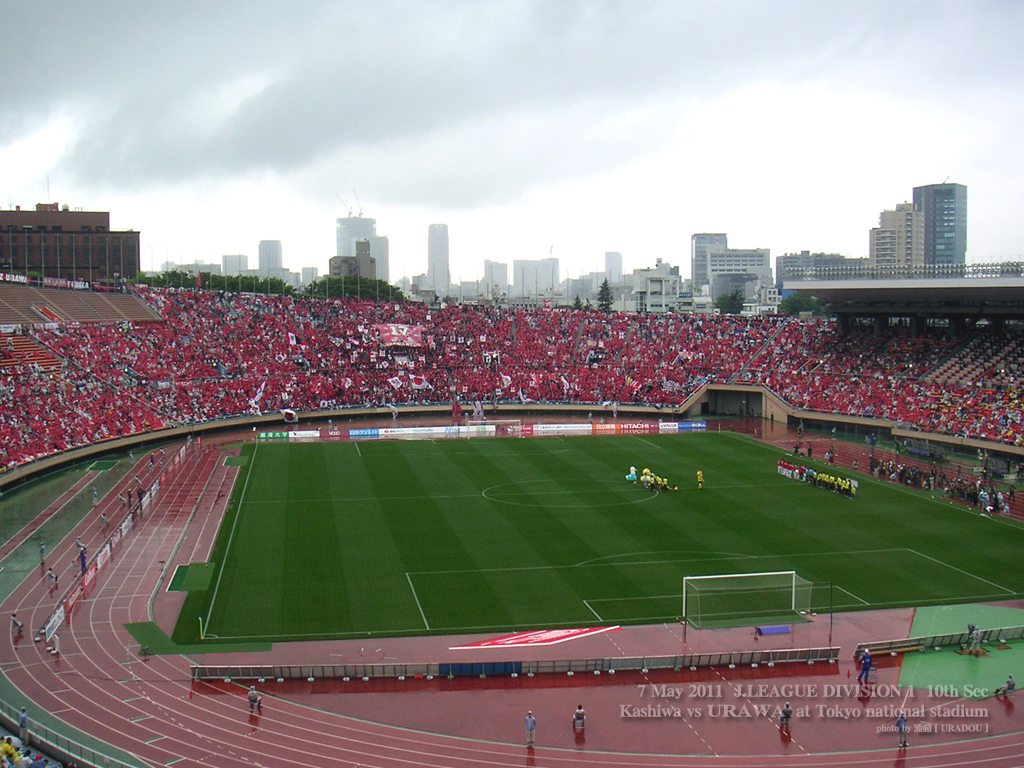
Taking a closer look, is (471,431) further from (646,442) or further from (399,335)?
(399,335)

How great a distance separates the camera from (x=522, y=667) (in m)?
21.9

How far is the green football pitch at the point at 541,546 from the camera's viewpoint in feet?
83.8

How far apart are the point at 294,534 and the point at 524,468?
1547 centimetres

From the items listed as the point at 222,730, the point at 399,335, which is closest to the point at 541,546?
the point at 222,730

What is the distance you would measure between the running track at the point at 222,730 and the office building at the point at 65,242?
282 feet

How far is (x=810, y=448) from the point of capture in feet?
164

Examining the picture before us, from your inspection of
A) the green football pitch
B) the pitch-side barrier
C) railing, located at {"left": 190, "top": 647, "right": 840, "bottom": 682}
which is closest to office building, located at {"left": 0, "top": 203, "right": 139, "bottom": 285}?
the pitch-side barrier

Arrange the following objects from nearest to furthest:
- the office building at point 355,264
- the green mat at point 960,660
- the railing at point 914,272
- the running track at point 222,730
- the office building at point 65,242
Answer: the running track at point 222,730 < the green mat at point 960,660 < the railing at point 914,272 < the office building at point 65,242 < the office building at point 355,264

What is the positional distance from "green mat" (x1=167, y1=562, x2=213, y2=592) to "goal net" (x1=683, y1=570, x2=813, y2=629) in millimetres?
Result: 14632

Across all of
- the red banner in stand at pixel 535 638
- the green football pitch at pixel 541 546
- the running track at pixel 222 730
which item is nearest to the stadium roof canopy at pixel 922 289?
the green football pitch at pixel 541 546

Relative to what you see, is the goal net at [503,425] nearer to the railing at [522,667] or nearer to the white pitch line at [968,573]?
the white pitch line at [968,573]

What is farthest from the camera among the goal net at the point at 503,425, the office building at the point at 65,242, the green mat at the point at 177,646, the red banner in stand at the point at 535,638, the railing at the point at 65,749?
Answer: the office building at the point at 65,242

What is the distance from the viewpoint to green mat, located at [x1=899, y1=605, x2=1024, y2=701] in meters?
A: 21.4

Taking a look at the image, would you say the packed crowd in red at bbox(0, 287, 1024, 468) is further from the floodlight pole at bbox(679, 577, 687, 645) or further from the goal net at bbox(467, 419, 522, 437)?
the floodlight pole at bbox(679, 577, 687, 645)
